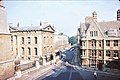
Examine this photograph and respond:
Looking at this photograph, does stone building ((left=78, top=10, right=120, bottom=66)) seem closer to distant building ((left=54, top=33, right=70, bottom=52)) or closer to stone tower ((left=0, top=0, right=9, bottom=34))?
stone tower ((left=0, top=0, right=9, bottom=34))

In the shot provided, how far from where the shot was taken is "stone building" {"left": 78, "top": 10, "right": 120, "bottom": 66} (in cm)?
3666

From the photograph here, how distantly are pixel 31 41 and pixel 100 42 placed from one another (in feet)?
58.3

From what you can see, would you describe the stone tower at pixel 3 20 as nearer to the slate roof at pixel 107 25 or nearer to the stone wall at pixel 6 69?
the stone wall at pixel 6 69

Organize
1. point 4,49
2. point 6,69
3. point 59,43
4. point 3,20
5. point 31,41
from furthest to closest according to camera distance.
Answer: point 59,43 → point 31,41 → point 6,69 → point 4,49 → point 3,20

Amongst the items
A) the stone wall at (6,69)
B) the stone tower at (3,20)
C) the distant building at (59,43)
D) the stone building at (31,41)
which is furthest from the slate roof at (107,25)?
the distant building at (59,43)

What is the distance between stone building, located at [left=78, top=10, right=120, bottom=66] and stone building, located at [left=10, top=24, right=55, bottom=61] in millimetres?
10776

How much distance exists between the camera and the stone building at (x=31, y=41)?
151 ft

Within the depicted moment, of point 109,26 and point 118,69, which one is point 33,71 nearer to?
point 118,69

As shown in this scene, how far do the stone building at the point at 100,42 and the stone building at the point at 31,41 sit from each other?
10.8 m

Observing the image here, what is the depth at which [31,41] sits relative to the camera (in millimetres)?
46781

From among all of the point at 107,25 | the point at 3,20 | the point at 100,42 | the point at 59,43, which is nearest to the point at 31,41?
the point at 100,42

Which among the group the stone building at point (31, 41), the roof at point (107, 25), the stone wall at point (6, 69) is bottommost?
the stone wall at point (6, 69)

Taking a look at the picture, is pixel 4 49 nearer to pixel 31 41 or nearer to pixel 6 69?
pixel 6 69

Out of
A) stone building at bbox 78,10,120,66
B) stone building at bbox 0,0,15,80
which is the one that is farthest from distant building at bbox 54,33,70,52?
stone building at bbox 0,0,15,80
